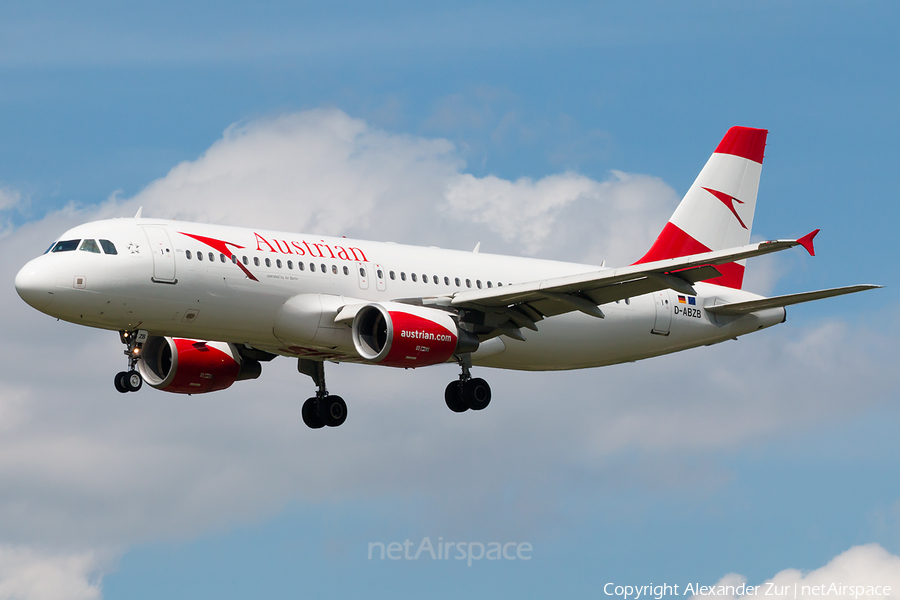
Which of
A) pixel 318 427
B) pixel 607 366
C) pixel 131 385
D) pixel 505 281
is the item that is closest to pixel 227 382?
pixel 318 427

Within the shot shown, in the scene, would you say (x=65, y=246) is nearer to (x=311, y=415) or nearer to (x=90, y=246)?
(x=90, y=246)

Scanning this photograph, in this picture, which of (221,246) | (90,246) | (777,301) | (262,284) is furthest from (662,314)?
(90,246)

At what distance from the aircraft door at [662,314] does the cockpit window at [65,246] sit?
19.9 metres

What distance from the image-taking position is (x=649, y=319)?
4438cm

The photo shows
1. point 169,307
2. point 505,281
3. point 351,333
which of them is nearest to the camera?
point 169,307

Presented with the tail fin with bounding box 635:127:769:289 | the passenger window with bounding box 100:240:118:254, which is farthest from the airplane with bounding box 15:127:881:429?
the tail fin with bounding box 635:127:769:289

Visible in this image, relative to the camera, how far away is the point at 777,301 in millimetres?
42156

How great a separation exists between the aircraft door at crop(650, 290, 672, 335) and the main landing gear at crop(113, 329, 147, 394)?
705 inches

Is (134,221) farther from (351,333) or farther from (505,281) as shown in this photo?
(505,281)

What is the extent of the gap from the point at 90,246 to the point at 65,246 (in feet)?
2.54

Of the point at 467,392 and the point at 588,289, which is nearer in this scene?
the point at 588,289

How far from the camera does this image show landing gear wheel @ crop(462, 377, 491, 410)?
40000mm

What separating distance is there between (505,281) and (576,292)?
13.7ft

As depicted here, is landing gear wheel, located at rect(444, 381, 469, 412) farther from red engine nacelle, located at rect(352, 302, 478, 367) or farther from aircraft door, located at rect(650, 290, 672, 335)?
aircraft door, located at rect(650, 290, 672, 335)
